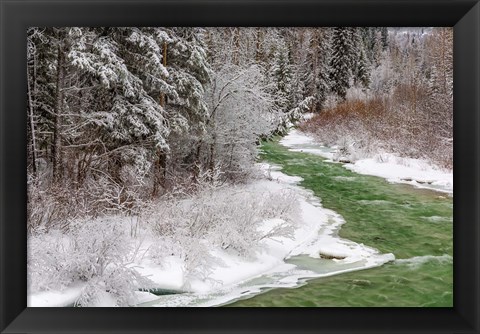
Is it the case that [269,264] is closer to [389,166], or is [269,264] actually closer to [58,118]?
[389,166]

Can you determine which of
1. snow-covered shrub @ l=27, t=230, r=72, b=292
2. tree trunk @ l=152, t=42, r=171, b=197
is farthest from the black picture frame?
tree trunk @ l=152, t=42, r=171, b=197

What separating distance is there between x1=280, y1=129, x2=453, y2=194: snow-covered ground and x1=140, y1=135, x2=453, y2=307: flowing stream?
55 millimetres

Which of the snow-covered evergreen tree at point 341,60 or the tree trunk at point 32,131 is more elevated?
the snow-covered evergreen tree at point 341,60

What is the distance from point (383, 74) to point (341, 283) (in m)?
1.77

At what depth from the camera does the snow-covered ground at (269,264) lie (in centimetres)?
372

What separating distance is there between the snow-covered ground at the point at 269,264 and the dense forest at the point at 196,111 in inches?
4.9

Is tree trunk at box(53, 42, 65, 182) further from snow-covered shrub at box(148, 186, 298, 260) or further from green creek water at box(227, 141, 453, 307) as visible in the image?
green creek water at box(227, 141, 453, 307)

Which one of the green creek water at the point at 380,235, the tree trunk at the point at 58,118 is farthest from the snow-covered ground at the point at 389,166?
the tree trunk at the point at 58,118

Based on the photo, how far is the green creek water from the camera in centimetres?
375
